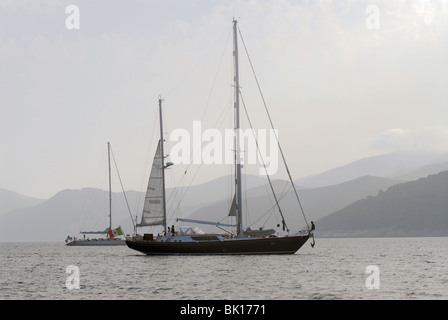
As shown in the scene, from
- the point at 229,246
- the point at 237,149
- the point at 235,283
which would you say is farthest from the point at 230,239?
the point at 235,283

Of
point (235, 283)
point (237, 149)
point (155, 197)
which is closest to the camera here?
point (235, 283)

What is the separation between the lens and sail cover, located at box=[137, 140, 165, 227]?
296ft

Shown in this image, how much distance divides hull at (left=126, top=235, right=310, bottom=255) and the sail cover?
22.6 ft

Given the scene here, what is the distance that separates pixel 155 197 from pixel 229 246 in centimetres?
1854

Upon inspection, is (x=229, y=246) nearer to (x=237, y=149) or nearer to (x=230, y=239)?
(x=230, y=239)

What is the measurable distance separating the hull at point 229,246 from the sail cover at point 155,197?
22.6ft

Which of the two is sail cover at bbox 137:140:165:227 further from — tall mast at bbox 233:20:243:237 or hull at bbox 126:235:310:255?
tall mast at bbox 233:20:243:237

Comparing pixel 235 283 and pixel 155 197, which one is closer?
pixel 235 283

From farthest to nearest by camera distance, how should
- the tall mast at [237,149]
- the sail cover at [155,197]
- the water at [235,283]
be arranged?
1. the sail cover at [155,197]
2. the tall mast at [237,149]
3. the water at [235,283]

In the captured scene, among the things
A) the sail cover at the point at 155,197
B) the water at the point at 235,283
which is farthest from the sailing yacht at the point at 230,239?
the water at the point at 235,283

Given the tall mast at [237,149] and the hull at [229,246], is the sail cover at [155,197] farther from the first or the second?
the tall mast at [237,149]

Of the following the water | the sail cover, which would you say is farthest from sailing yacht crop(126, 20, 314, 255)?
the water

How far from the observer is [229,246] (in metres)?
76.5

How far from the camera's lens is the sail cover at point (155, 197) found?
90.3m
